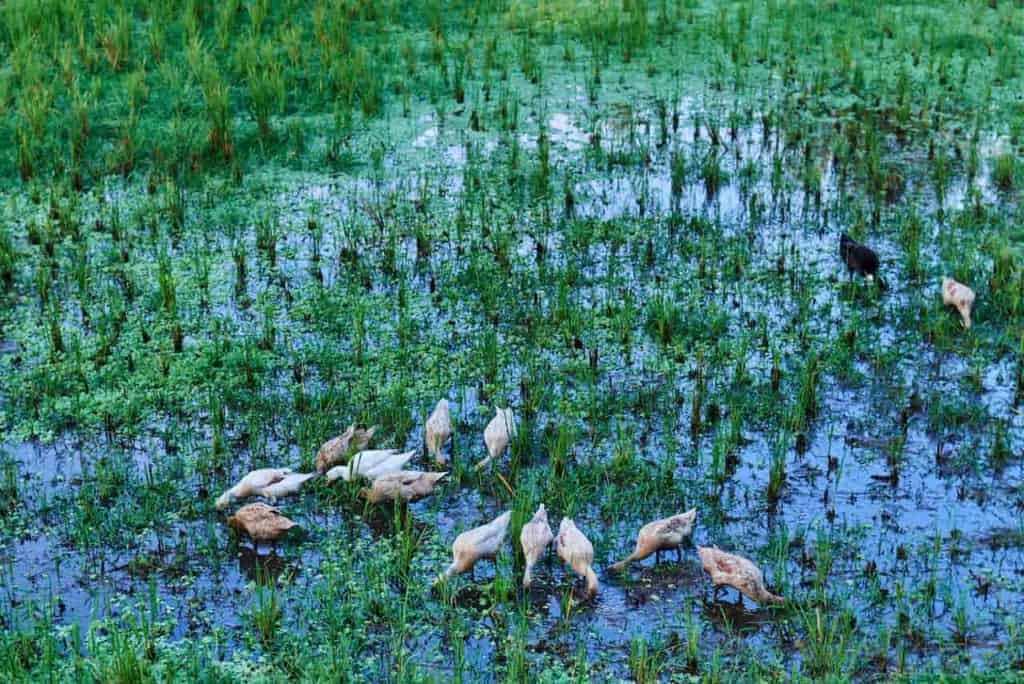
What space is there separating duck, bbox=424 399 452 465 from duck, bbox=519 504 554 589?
0.78 m

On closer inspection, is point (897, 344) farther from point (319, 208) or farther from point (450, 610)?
point (319, 208)

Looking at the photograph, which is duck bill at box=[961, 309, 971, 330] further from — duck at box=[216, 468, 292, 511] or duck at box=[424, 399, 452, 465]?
duck at box=[216, 468, 292, 511]

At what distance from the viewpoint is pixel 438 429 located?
5262mm

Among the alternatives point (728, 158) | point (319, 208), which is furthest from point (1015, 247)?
point (319, 208)

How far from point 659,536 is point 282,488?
1431 millimetres

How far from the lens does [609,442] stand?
5.44 metres

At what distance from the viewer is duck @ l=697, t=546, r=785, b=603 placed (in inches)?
170

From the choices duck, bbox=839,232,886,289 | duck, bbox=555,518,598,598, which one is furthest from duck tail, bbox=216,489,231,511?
duck, bbox=839,232,886,289

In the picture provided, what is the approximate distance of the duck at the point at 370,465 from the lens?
4.96 metres

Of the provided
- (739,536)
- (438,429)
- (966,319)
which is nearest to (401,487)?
(438,429)

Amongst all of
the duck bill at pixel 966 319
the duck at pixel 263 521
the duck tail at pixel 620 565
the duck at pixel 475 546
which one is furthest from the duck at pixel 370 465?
the duck bill at pixel 966 319

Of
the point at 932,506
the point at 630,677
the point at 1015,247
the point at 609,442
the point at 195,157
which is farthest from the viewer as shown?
the point at 195,157

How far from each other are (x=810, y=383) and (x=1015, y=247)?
2.19 metres

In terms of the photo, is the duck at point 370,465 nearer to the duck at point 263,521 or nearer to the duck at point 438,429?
the duck at point 438,429
